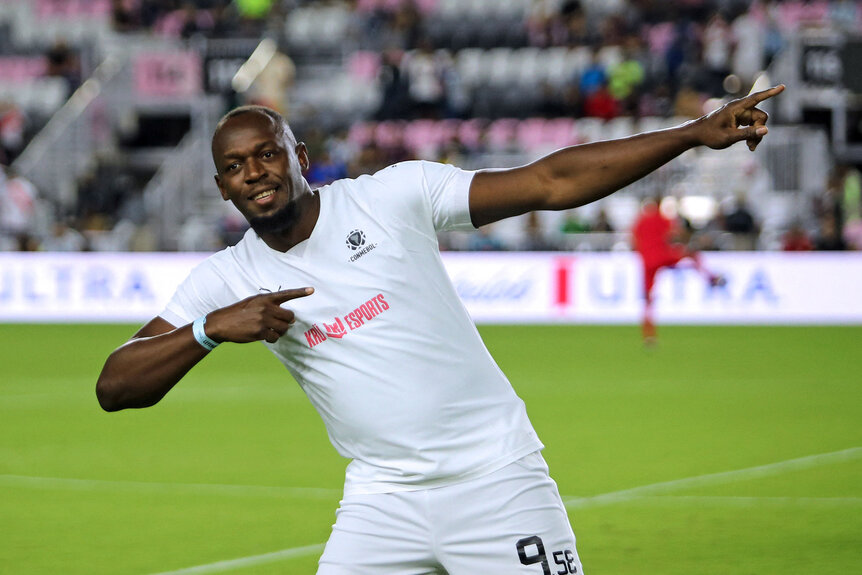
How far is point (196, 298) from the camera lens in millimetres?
4562

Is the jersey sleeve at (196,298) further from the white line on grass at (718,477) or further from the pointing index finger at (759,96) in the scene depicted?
the white line on grass at (718,477)

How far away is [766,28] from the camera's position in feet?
85.1

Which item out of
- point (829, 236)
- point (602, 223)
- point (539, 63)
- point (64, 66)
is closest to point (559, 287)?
point (602, 223)

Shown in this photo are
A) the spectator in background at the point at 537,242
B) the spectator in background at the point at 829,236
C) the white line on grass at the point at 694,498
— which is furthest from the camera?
the spectator in background at the point at 537,242

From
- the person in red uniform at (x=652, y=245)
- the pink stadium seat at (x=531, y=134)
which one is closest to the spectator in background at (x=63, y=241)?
the pink stadium seat at (x=531, y=134)

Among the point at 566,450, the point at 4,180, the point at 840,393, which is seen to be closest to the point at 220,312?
the point at 566,450

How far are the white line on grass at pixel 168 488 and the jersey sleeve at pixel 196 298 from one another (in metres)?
4.11

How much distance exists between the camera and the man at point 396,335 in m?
4.17

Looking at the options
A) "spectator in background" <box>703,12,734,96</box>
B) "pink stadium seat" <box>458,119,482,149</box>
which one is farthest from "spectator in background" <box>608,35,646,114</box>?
"pink stadium seat" <box>458,119,482,149</box>

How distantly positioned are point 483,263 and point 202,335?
1686 centimetres

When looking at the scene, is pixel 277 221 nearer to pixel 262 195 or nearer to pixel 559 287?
pixel 262 195

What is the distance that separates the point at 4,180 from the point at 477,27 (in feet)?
32.7

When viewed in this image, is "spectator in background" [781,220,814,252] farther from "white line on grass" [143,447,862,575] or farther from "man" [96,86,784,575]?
"man" [96,86,784,575]

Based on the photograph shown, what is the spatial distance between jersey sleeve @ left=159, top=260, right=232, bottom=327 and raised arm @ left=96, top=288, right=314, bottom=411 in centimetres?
15
